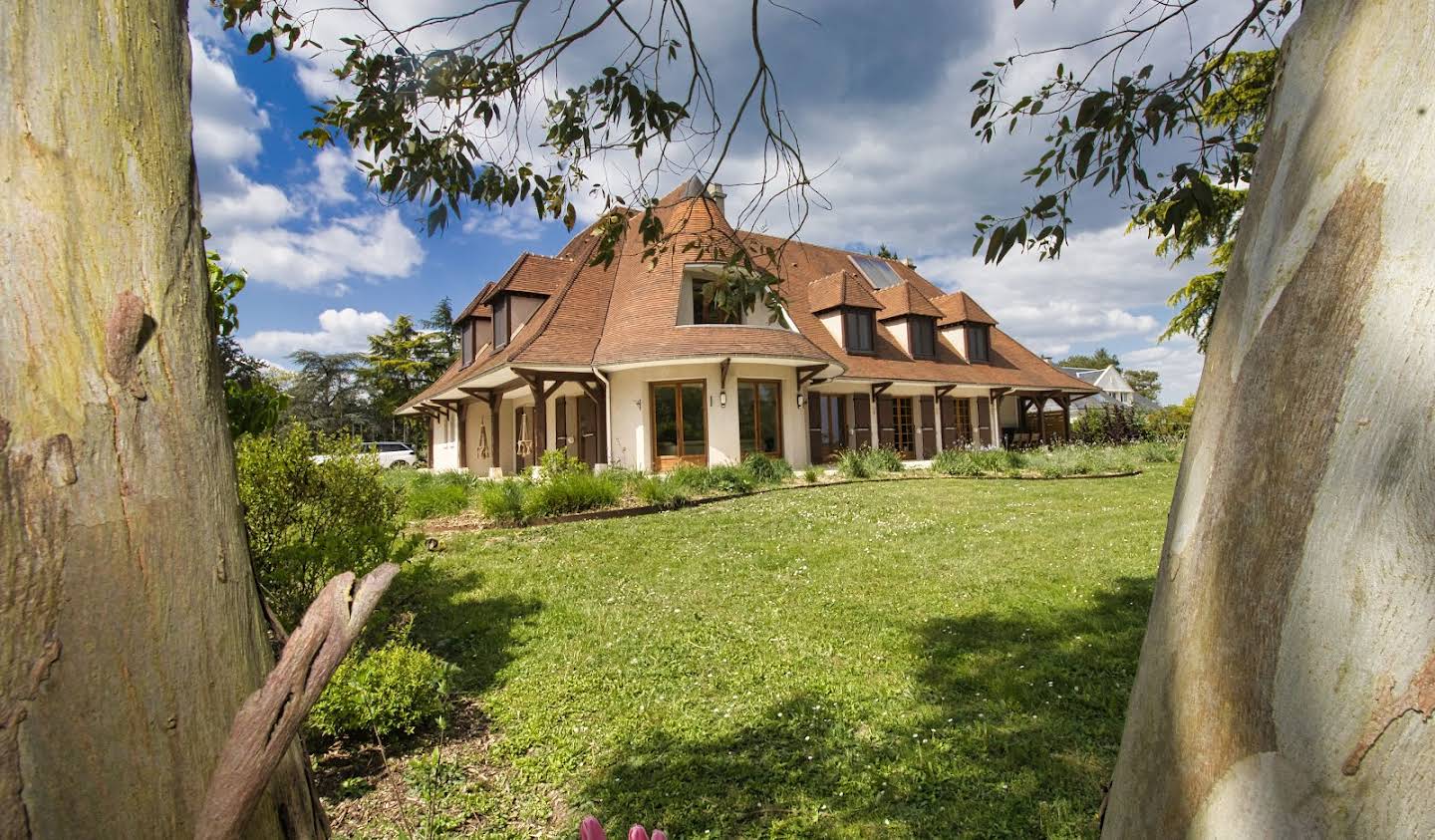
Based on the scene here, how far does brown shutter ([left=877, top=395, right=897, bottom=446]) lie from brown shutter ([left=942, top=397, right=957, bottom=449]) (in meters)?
2.07

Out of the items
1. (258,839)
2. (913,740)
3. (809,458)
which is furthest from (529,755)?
(809,458)

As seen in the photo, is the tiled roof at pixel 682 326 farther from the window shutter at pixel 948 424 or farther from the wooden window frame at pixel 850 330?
the window shutter at pixel 948 424

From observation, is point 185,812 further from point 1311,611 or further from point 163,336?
point 1311,611

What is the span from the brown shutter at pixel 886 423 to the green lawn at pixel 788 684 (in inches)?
568

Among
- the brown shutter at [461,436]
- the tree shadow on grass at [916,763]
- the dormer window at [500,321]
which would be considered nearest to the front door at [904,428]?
the dormer window at [500,321]

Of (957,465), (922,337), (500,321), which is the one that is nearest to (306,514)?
(957,465)

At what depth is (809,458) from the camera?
1964 centimetres

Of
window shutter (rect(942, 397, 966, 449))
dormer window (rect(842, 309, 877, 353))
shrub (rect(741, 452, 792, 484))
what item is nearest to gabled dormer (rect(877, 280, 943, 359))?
dormer window (rect(842, 309, 877, 353))

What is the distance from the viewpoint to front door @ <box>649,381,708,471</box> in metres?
17.6

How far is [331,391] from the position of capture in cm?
5400

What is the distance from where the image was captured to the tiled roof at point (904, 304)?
2391cm

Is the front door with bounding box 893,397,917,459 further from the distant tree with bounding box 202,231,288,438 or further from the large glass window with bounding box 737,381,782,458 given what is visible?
the distant tree with bounding box 202,231,288,438

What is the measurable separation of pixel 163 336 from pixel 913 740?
3365mm

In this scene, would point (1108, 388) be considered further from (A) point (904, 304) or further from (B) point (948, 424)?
(A) point (904, 304)
